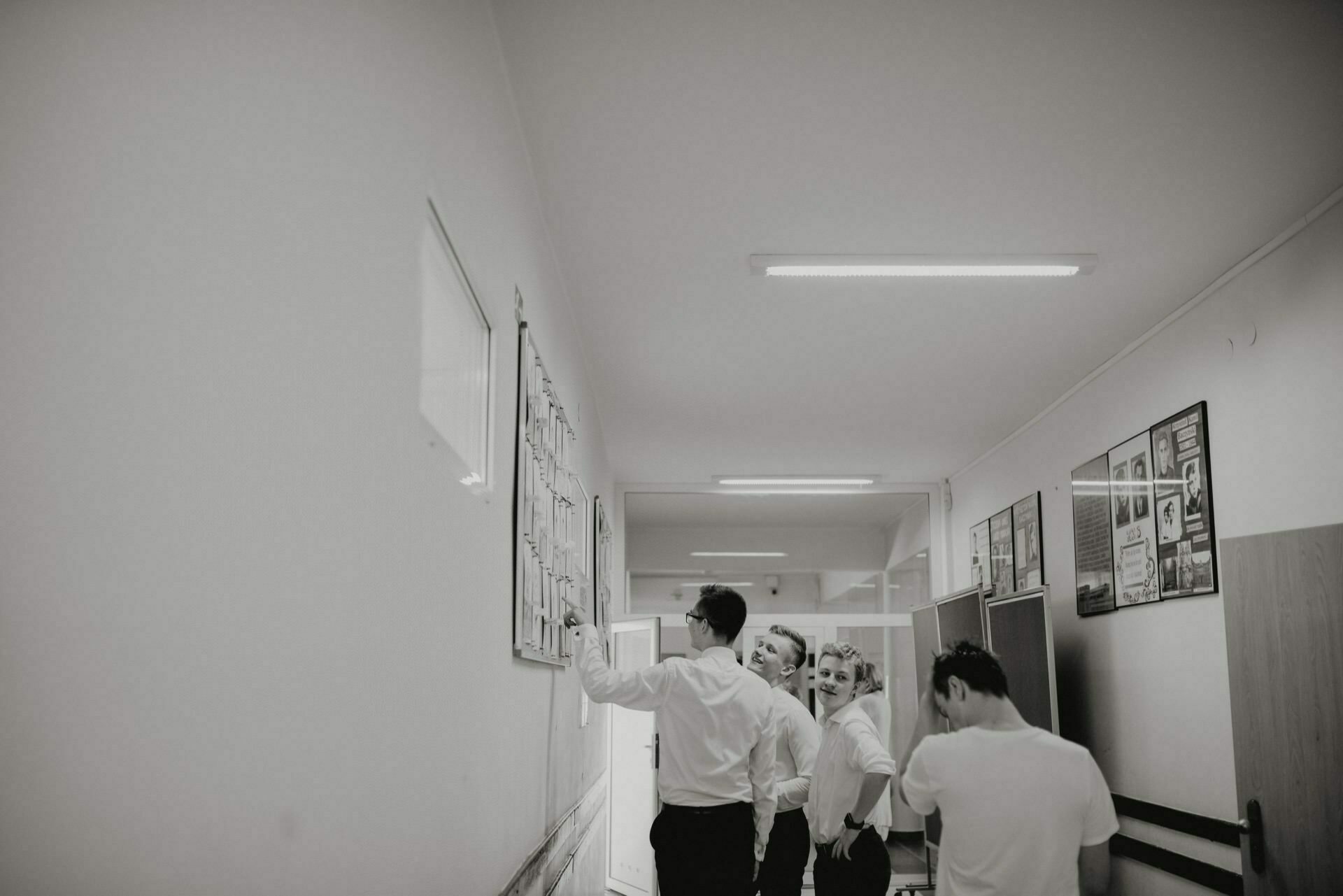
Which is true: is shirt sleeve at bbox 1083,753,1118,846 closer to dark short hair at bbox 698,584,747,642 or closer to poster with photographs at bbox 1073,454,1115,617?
dark short hair at bbox 698,584,747,642

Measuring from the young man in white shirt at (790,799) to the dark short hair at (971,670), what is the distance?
1236mm

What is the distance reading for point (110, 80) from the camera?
1008 millimetres

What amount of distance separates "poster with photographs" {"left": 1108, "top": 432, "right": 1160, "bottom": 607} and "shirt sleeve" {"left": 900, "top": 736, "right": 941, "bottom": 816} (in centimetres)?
299

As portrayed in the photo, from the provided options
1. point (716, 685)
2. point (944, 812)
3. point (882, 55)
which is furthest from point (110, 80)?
point (716, 685)

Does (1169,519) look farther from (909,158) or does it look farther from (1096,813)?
(1096,813)

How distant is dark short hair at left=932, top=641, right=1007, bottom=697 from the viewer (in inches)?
119

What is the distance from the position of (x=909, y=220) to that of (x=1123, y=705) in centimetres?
334

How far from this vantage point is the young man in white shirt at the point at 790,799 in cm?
464

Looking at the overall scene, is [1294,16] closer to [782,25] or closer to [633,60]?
[782,25]

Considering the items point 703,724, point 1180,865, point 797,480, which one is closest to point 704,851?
point 703,724

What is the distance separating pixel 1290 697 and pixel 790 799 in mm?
2002

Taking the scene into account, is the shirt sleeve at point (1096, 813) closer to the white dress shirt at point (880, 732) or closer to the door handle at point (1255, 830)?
the white dress shirt at point (880, 732)

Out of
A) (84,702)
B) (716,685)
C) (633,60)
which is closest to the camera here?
(84,702)

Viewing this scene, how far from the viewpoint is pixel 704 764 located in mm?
4012
